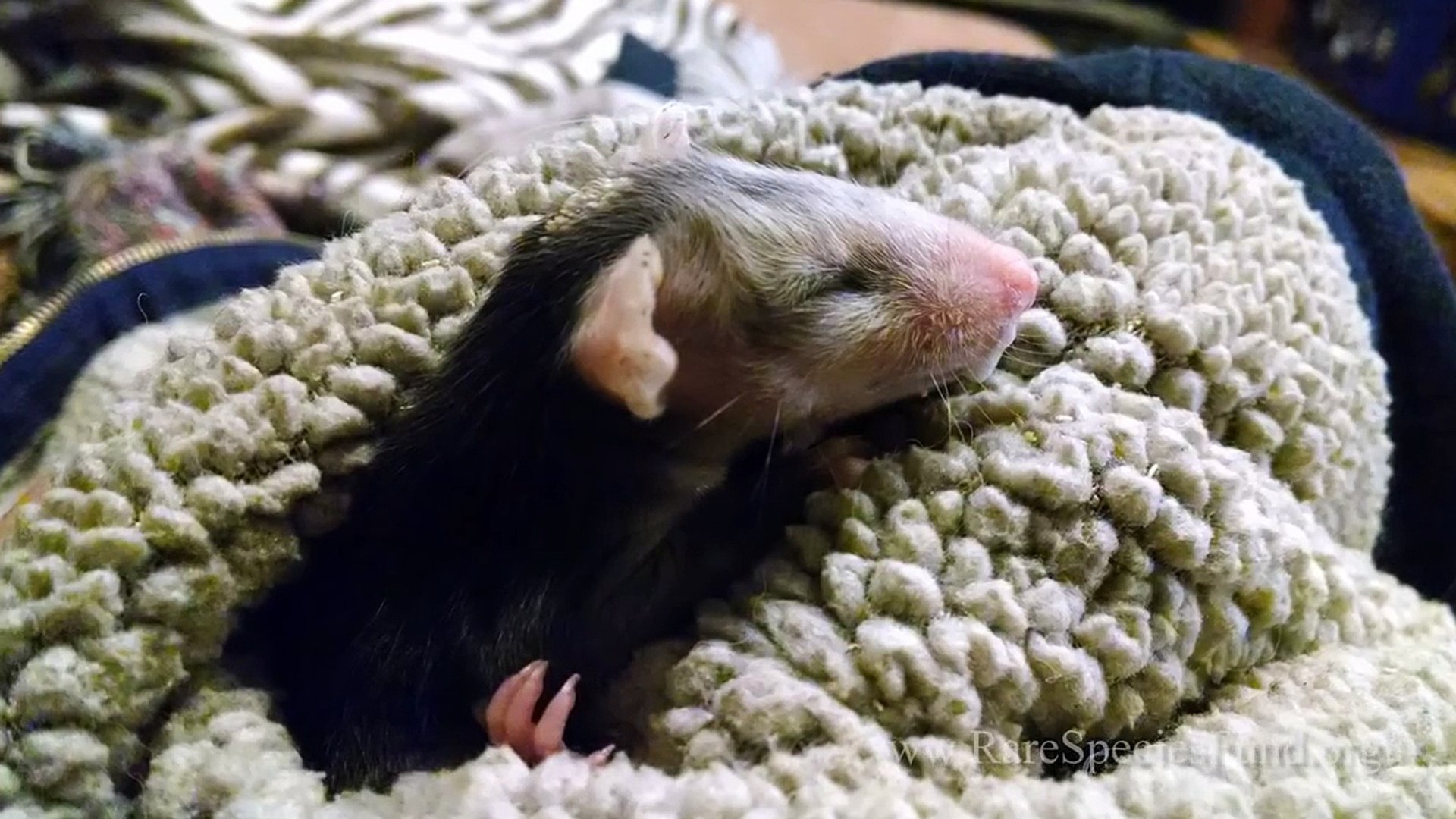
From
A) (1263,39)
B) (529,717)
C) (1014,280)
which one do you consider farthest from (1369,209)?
(1263,39)

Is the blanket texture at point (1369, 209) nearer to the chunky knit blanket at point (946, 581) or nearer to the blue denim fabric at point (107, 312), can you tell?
the chunky knit blanket at point (946, 581)

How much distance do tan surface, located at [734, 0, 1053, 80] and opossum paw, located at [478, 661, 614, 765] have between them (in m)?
1.58

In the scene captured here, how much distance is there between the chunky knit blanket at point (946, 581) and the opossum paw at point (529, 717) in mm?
46

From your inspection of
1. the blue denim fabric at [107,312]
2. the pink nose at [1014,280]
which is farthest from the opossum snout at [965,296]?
the blue denim fabric at [107,312]

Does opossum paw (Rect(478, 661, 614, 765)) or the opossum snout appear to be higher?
the opossum snout

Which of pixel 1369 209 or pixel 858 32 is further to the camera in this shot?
pixel 858 32

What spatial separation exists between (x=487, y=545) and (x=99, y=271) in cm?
64

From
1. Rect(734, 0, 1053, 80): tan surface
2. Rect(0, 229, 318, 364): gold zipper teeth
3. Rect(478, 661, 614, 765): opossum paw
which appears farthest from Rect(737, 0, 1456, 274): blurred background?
Rect(478, 661, 614, 765): opossum paw

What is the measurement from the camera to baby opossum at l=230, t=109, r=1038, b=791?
2.35 ft

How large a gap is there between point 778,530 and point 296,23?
126 centimetres

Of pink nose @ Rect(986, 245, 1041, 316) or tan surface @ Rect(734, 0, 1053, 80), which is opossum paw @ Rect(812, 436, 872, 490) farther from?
tan surface @ Rect(734, 0, 1053, 80)

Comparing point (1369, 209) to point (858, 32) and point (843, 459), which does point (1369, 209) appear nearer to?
Result: point (843, 459)

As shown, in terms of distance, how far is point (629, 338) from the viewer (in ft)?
2.18

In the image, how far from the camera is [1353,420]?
800 millimetres
